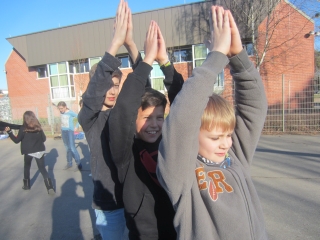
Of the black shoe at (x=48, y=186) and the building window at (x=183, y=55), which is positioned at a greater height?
the building window at (x=183, y=55)

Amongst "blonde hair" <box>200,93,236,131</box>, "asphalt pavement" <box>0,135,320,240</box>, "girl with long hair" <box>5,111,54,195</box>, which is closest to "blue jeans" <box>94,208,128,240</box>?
"blonde hair" <box>200,93,236,131</box>

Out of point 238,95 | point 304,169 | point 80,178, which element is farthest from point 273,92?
point 238,95

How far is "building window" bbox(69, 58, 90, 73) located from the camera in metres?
17.2

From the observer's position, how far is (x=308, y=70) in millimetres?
13109

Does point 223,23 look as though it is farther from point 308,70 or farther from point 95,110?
point 308,70

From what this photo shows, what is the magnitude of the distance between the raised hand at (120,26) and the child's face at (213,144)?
0.60 metres

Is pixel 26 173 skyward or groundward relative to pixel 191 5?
groundward

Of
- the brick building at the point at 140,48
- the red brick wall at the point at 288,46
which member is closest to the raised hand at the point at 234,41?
the brick building at the point at 140,48

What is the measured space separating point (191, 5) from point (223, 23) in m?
13.5

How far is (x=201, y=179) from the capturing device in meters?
1.03

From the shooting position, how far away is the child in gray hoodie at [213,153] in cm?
92

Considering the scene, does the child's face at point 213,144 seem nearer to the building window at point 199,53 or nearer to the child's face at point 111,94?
the child's face at point 111,94

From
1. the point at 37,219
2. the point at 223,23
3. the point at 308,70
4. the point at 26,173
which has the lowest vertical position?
the point at 37,219

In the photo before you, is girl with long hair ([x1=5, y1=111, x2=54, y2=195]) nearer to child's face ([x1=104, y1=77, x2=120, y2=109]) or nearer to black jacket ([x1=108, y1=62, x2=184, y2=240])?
child's face ([x1=104, y1=77, x2=120, y2=109])
